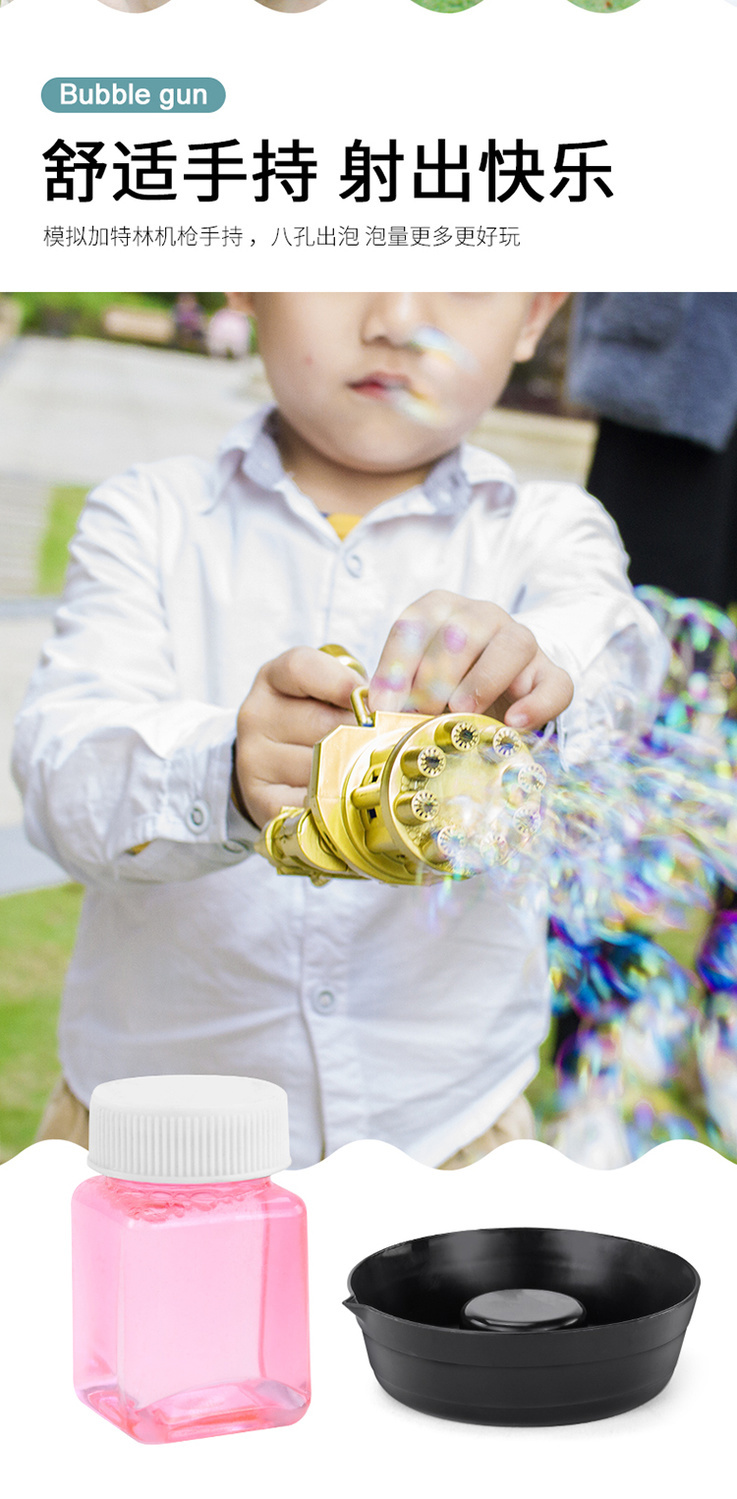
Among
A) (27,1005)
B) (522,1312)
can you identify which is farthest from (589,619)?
(27,1005)

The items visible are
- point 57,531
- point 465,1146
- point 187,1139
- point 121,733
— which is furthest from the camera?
point 57,531

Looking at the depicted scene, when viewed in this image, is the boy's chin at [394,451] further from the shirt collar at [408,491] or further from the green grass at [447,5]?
the green grass at [447,5]

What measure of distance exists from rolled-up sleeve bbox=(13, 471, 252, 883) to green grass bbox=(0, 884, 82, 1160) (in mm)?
214

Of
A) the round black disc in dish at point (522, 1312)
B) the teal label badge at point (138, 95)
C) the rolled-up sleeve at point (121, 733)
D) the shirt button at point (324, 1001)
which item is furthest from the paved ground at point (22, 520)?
the round black disc in dish at point (522, 1312)

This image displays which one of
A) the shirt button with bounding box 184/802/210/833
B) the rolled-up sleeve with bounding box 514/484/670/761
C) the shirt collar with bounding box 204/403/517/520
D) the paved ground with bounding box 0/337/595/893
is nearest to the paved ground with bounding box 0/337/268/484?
the paved ground with bounding box 0/337/595/893

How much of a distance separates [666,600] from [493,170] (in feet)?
0.86

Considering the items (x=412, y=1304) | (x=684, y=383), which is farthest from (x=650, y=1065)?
(x=684, y=383)

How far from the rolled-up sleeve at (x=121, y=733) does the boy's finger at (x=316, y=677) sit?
2.3 inches

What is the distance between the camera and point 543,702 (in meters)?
0.55

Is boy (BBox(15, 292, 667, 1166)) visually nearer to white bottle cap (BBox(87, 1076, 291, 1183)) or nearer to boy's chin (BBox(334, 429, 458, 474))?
boy's chin (BBox(334, 429, 458, 474))

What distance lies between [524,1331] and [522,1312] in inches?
1.0

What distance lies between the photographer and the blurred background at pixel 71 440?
0.82 metres

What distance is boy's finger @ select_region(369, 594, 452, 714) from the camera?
1.66 ft

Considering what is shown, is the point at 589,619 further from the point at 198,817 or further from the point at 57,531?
the point at 57,531
